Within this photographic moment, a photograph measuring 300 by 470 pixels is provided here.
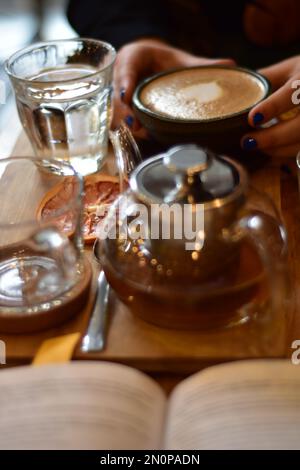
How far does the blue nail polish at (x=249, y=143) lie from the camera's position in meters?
0.71

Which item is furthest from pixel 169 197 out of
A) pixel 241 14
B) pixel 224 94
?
pixel 241 14

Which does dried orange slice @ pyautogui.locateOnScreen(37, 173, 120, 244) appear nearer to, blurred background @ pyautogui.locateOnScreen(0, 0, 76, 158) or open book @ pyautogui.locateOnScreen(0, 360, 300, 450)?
open book @ pyautogui.locateOnScreen(0, 360, 300, 450)

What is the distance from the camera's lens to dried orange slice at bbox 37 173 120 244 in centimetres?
66

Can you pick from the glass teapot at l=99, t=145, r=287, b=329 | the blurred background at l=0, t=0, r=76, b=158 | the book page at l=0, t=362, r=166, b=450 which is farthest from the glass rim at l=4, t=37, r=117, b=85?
the blurred background at l=0, t=0, r=76, b=158

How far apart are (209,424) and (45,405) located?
4.7 inches

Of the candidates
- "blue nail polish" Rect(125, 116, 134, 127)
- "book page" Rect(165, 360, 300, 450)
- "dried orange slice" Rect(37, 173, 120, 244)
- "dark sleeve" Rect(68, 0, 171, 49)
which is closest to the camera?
"book page" Rect(165, 360, 300, 450)

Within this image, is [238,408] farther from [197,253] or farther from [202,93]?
[202,93]

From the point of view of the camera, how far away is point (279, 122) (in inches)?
28.7

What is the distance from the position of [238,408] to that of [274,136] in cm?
35

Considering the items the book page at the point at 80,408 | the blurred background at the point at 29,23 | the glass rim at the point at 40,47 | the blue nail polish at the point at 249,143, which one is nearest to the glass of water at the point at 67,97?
the glass rim at the point at 40,47

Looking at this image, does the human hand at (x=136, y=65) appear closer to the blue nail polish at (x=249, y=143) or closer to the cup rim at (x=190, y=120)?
the cup rim at (x=190, y=120)

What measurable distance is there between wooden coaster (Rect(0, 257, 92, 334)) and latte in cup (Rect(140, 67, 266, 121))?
0.79ft

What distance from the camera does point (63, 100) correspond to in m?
0.71

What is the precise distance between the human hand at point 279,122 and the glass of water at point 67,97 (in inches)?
6.8
